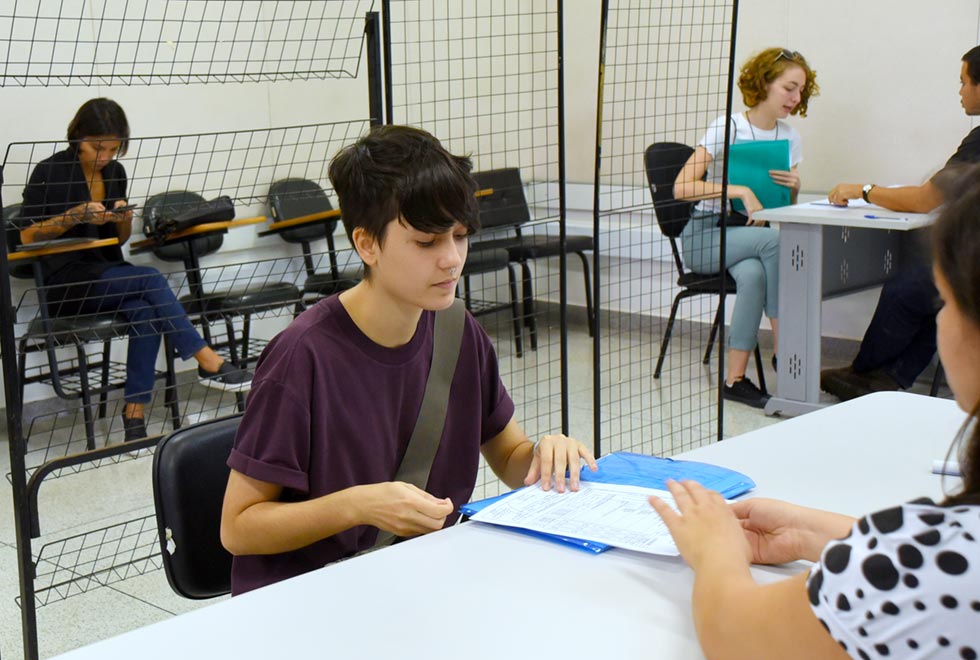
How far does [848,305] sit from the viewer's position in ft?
15.5

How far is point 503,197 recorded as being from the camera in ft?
17.6

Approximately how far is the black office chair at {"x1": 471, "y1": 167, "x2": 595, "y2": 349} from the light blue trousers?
93 centimetres

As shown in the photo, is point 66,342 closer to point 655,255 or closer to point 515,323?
point 515,323

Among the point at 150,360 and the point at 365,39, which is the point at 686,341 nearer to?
the point at 150,360

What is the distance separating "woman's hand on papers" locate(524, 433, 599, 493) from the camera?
142 centimetres

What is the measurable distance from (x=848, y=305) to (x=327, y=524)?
3.80 meters

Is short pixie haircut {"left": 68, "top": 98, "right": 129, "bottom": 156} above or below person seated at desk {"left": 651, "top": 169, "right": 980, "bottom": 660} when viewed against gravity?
above

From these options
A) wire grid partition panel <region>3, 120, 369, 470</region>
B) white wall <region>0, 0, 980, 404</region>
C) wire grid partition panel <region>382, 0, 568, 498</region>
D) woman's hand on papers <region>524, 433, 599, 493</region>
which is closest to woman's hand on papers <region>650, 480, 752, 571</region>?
woman's hand on papers <region>524, 433, 599, 493</region>

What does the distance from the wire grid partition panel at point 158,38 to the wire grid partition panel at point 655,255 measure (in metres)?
1.30

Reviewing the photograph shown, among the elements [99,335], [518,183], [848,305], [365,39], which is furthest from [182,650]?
[518,183]

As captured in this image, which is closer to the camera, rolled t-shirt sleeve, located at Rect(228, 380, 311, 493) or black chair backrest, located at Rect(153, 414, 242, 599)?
rolled t-shirt sleeve, located at Rect(228, 380, 311, 493)

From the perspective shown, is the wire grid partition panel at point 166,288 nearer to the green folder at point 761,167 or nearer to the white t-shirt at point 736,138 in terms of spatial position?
the white t-shirt at point 736,138

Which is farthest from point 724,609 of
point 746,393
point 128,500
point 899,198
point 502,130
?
point 502,130

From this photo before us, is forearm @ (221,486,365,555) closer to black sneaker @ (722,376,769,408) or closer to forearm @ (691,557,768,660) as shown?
forearm @ (691,557,768,660)
